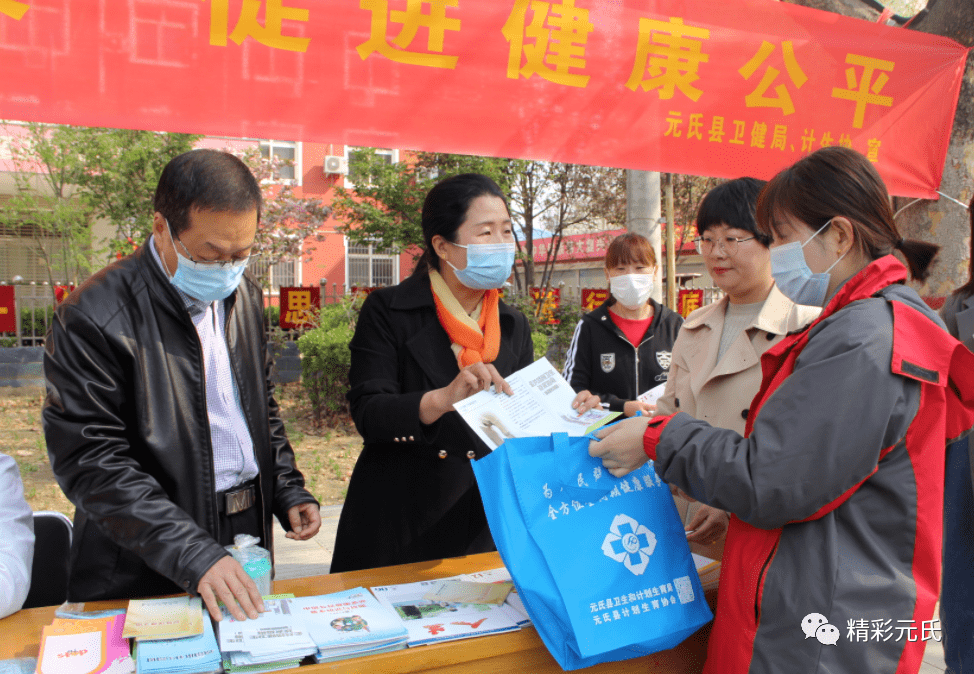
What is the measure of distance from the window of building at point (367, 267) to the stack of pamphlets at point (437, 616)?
60.0 feet

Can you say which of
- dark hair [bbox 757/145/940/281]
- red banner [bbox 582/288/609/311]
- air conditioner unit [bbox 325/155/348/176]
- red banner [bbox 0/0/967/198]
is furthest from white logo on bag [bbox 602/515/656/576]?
air conditioner unit [bbox 325/155/348/176]

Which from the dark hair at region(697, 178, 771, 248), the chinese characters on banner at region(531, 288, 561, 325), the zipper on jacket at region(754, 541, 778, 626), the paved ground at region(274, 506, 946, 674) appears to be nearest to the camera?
the zipper on jacket at region(754, 541, 778, 626)

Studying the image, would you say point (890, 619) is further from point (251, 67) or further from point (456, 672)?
point (251, 67)

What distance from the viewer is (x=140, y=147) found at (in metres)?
9.48

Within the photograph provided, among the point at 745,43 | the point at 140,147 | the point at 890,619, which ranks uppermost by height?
the point at 140,147

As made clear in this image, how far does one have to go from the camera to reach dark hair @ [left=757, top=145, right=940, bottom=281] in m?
1.36

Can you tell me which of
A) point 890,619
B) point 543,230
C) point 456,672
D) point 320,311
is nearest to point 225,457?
point 456,672

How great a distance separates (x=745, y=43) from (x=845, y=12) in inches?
54.2

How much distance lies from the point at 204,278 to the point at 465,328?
2.51 feet

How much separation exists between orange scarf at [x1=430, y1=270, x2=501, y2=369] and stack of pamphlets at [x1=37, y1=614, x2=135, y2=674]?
1.12 metres

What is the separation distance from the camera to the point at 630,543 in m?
1.44

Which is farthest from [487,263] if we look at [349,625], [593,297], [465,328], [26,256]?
[26,256]

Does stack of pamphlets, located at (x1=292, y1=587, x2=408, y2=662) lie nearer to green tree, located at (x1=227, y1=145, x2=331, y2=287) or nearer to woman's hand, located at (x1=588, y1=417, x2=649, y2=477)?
woman's hand, located at (x1=588, y1=417, x2=649, y2=477)

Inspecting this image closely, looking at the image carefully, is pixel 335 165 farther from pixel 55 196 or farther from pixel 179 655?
pixel 179 655
